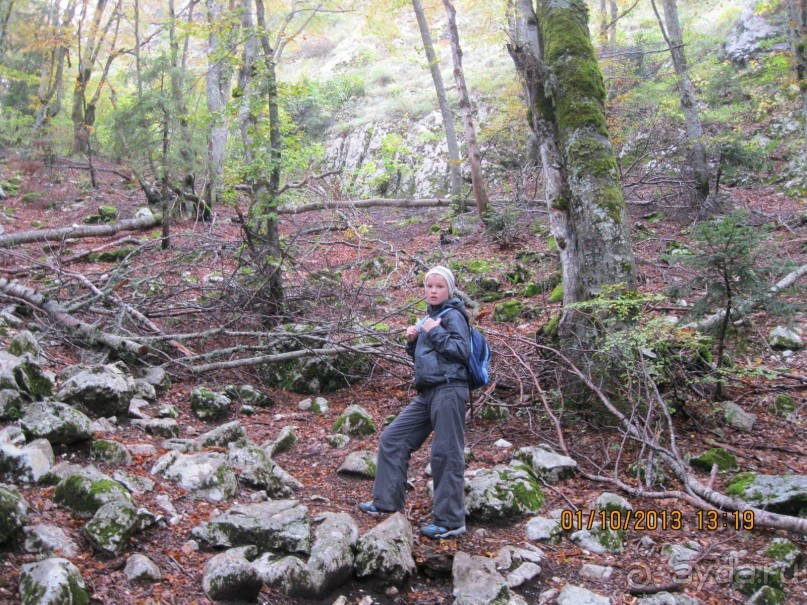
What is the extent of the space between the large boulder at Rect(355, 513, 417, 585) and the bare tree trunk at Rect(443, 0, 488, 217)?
11084mm

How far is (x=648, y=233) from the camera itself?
11836 millimetres

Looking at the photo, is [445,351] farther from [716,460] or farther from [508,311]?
[508,311]

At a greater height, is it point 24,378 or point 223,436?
point 24,378

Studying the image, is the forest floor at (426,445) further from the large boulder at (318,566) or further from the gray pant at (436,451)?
the gray pant at (436,451)

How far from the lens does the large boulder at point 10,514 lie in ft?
9.11

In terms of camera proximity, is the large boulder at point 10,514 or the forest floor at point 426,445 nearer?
the large boulder at point 10,514

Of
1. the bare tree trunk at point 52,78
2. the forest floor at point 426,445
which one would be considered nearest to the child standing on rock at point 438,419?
the forest floor at point 426,445

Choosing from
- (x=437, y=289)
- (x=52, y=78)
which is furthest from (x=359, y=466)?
(x=52, y=78)

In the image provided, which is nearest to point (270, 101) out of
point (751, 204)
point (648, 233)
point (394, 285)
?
point (394, 285)

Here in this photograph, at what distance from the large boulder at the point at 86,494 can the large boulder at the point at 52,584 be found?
2.07 ft

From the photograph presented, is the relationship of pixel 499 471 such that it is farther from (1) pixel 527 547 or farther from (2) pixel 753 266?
(2) pixel 753 266

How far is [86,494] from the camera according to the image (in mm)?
3293

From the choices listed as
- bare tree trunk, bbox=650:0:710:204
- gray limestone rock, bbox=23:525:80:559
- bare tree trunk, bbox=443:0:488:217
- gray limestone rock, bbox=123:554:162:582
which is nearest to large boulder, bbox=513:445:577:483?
gray limestone rock, bbox=123:554:162:582
